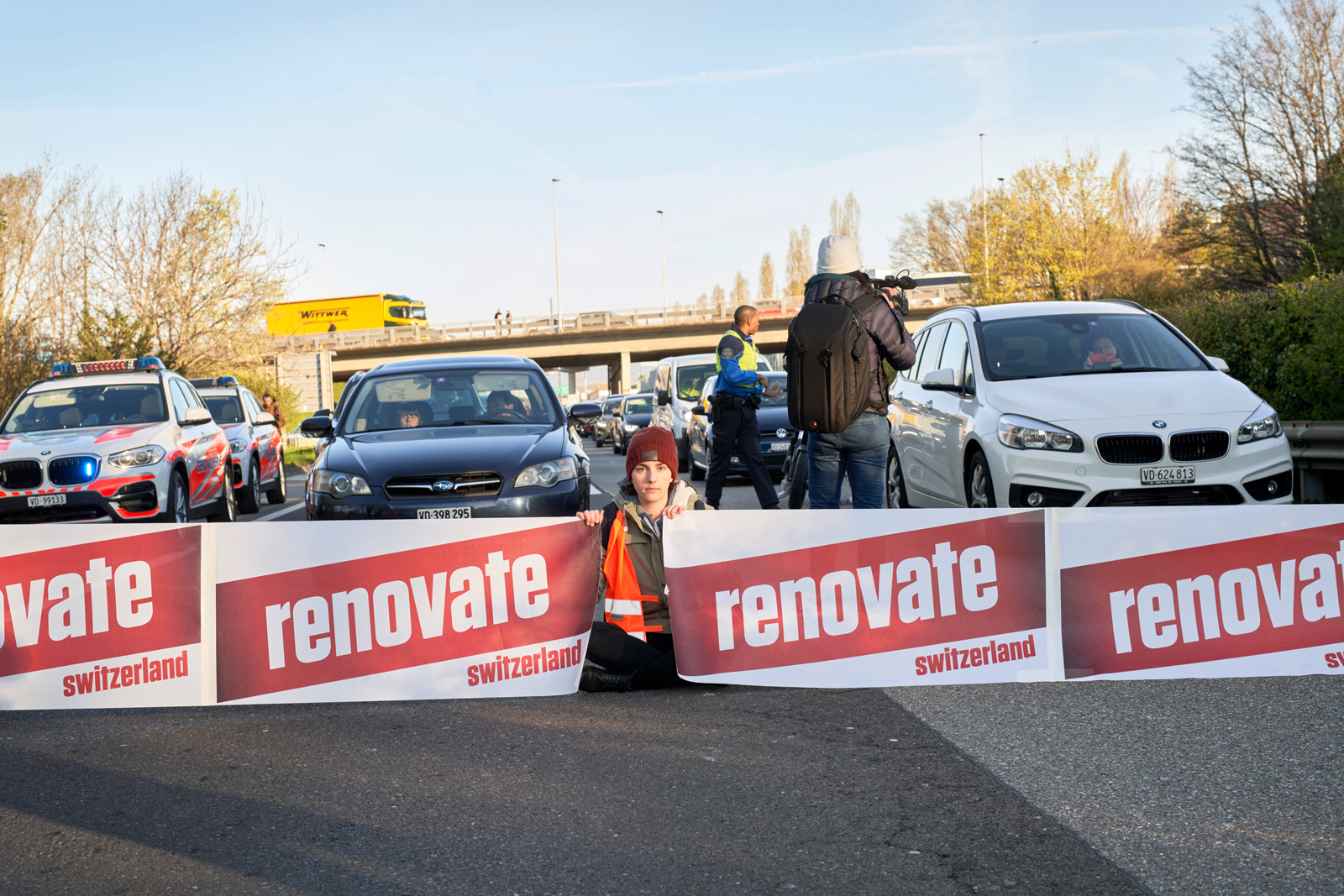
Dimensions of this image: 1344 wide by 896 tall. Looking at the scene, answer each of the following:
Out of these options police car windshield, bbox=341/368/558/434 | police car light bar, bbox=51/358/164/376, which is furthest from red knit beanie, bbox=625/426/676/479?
police car light bar, bbox=51/358/164/376

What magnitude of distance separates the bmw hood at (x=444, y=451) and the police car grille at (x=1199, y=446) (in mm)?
3936

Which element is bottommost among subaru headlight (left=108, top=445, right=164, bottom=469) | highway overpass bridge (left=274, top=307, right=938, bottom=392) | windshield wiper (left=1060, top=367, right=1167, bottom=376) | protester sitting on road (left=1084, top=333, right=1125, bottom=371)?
subaru headlight (left=108, top=445, right=164, bottom=469)

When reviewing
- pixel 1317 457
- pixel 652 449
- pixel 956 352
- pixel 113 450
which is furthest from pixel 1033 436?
pixel 113 450

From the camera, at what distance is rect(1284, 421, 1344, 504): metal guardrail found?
9.87 m

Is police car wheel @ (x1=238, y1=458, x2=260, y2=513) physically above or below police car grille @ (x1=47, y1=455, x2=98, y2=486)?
below

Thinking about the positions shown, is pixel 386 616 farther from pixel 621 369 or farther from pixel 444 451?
pixel 621 369

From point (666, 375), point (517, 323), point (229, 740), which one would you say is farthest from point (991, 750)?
point (517, 323)

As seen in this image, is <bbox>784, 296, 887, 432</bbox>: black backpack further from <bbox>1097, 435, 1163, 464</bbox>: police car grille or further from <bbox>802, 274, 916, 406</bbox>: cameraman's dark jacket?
<bbox>1097, 435, 1163, 464</bbox>: police car grille

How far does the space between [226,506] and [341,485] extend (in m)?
6.97

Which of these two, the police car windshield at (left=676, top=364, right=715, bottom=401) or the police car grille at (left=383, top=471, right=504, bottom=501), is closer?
the police car grille at (left=383, top=471, right=504, bottom=501)

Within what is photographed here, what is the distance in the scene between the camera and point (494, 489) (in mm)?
8156

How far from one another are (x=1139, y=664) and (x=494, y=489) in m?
4.20

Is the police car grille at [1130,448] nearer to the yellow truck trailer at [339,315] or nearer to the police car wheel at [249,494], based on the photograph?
the police car wheel at [249,494]

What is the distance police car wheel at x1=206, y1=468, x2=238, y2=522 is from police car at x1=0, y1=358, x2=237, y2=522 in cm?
2
